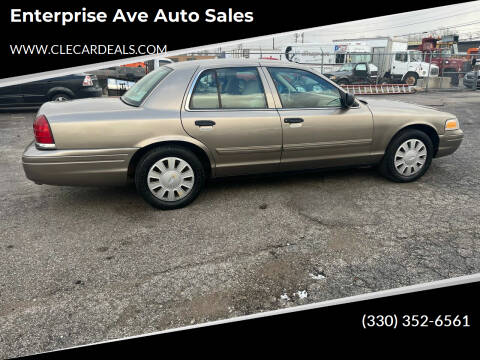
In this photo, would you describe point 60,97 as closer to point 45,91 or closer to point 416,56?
point 45,91

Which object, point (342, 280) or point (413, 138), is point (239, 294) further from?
point (413, 138)

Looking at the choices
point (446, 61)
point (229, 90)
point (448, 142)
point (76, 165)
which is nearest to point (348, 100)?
point (229, 90)

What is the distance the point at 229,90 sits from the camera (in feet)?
13.3

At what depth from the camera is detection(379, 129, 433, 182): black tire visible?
4617mm

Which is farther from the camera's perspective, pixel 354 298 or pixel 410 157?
pixel 410 157

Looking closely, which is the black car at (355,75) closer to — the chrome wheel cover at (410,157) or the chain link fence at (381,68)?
the chain link fence at (381,68)

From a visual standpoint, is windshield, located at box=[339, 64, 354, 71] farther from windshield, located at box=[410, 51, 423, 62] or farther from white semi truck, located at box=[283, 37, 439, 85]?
windshield, located at box=[410, 51, 423, 62]

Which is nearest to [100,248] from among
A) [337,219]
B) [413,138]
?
[337,219]

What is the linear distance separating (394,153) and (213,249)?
2.72m

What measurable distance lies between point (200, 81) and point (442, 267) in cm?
285

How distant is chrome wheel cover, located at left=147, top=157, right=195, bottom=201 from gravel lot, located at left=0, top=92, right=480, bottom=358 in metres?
0.22

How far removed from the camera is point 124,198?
170 inches

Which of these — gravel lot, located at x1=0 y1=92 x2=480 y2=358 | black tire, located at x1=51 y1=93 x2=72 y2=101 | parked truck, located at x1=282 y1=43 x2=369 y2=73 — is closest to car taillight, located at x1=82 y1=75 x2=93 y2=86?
black tire, located at x1=51 y1=93 x2=72 y2=101

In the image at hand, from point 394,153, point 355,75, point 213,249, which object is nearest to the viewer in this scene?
point 213,249
